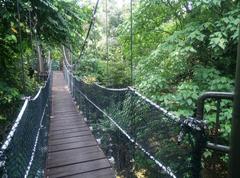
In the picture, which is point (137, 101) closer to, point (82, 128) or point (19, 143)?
point (19, 143)

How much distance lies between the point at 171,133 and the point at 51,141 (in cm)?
229

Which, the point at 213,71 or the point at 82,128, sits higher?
the point at 213,71

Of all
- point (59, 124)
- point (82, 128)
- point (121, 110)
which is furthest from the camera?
point (59, 124)

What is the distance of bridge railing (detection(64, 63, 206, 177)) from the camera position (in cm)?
119

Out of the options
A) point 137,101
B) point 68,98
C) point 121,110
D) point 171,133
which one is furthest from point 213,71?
point 68,98

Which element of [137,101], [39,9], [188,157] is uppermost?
[39,9]

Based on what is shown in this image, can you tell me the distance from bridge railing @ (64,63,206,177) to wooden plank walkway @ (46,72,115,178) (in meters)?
0.13

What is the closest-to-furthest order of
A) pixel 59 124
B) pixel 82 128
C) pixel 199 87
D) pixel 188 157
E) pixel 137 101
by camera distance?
pixel 188 157 < pixel 137 101 < pixel 199 87 < pixel 82 128 < pixel 59 124

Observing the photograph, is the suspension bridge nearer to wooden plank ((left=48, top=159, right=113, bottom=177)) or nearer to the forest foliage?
wooden plank ((left=48, top=159, right=113, bottom=177))

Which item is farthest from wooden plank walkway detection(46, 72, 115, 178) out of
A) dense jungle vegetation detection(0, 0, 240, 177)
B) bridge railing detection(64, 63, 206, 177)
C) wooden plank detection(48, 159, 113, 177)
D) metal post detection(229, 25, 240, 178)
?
metal post detection(229, 25, 240, 178)

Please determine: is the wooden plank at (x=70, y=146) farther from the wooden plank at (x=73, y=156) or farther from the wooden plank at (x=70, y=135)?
the wooden plank at (x=70, y=135)

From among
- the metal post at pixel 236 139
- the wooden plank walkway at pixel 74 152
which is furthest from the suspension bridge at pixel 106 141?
the metal post at pixel 236 139

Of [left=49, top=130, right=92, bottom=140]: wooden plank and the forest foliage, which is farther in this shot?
[left=49, top=130, right=92, bottom=140]: wooden plank

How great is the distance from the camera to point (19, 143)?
1.41 meters
